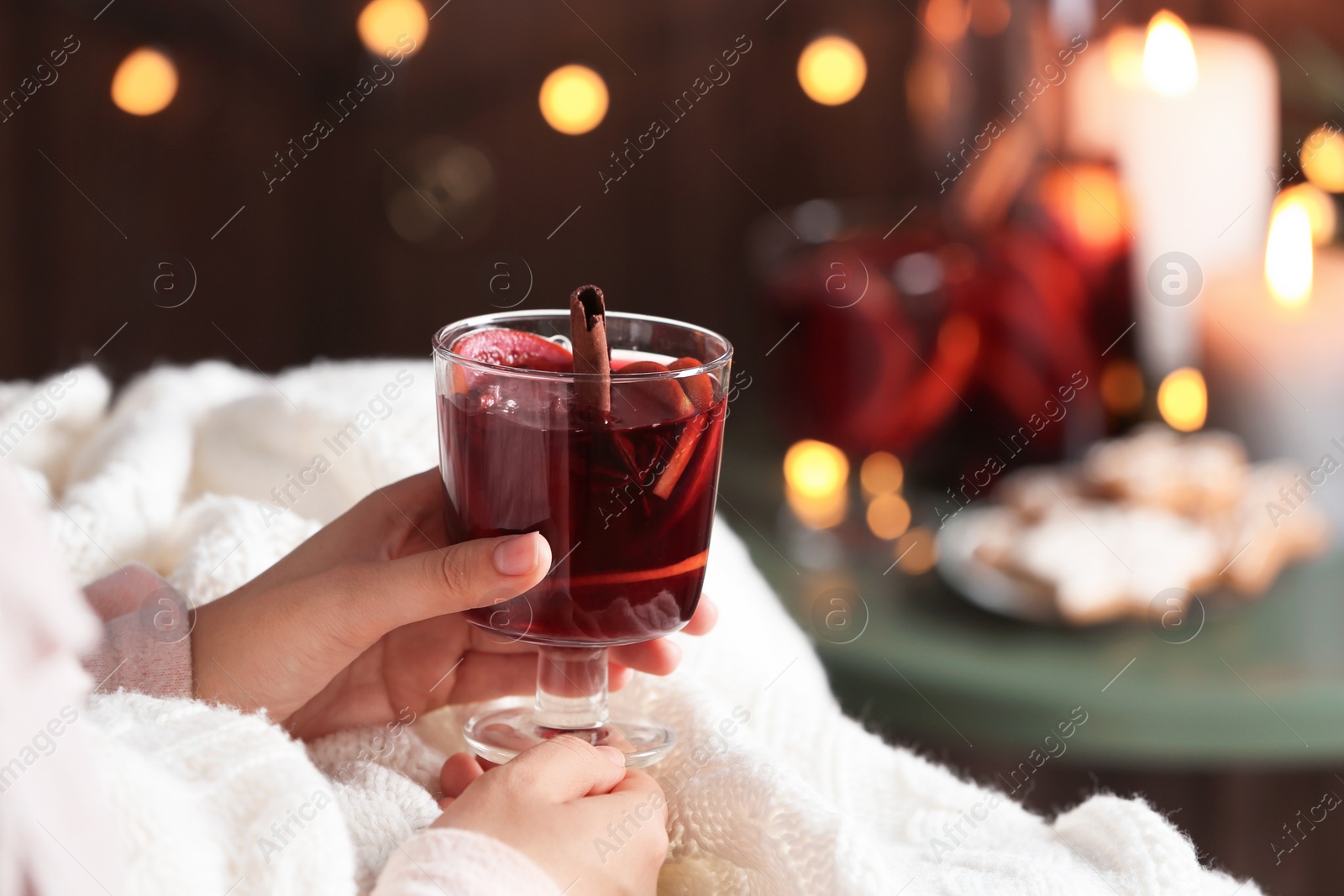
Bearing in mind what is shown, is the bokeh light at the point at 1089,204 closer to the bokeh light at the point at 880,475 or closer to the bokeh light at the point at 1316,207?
the bokeh light at the point at 1316,207

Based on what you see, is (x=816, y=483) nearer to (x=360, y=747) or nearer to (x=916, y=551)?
(x=916, y=551)

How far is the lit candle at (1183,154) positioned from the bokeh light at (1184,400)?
26mm

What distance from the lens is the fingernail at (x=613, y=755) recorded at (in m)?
0.76

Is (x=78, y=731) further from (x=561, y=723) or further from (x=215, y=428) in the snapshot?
(x=215, y=428)

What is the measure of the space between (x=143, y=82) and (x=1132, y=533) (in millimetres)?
1832

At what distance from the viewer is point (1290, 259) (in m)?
1.54

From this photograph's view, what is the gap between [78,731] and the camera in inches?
23.0

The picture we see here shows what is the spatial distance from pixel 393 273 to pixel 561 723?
1.79 metres

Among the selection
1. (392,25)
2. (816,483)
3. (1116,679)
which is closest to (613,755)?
(1116,679)

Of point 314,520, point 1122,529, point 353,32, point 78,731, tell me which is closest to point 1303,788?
point 1122,529

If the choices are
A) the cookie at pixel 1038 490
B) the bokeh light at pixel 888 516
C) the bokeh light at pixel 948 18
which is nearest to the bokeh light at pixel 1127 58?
the bokeh light at pixel 948 18

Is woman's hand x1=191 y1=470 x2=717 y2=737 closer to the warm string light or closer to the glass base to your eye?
the glass base

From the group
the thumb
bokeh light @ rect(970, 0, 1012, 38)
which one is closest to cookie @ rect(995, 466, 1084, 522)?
bokeh light @ rect(970, 0, 1012, 38)

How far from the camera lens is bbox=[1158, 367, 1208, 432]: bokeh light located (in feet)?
5.41
